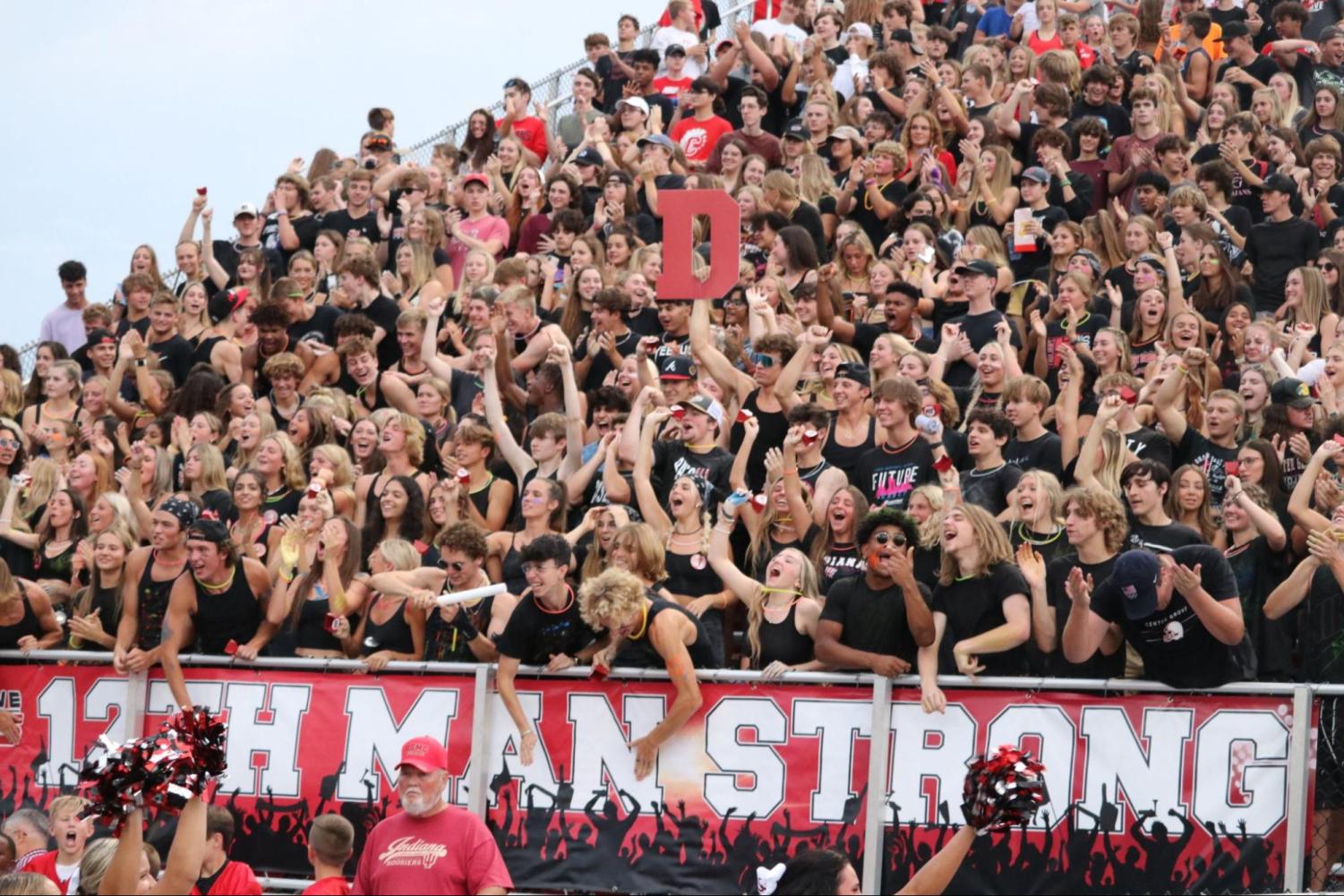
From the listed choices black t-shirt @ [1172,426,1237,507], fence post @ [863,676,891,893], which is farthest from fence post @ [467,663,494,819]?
black t-shirt @ [1172,426,1237,507]

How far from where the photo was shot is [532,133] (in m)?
20.0

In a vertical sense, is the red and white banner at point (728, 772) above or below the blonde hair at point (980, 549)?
below

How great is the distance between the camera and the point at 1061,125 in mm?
16547

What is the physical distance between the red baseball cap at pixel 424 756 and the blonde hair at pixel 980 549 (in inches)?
→ 96.3

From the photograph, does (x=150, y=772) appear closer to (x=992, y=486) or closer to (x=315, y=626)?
(x=315, y=626)

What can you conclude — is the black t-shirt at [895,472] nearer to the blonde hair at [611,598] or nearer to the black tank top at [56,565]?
the blonde hair at [611,598]

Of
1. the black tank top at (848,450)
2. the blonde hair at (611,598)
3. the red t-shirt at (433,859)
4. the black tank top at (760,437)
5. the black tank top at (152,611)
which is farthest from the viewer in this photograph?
the black tank top at (760,437)

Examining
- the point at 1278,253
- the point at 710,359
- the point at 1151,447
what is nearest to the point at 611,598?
the point at 1151,447

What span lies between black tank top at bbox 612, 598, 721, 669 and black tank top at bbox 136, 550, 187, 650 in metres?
2.72

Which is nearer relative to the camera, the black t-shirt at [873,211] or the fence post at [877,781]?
the fence post at [877,781]

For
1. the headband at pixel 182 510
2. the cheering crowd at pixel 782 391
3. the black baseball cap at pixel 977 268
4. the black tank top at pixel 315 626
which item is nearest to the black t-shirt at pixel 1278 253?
the cheering crowd at pixel 782 391

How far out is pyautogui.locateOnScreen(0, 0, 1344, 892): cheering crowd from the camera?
9.74 metres

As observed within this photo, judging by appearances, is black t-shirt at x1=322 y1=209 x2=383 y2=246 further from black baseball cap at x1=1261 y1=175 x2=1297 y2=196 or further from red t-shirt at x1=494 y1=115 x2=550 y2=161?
black baseball cap at x1=1261 y1=175 x2=1297 y2=196

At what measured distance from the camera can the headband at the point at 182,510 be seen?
11.5 metres
